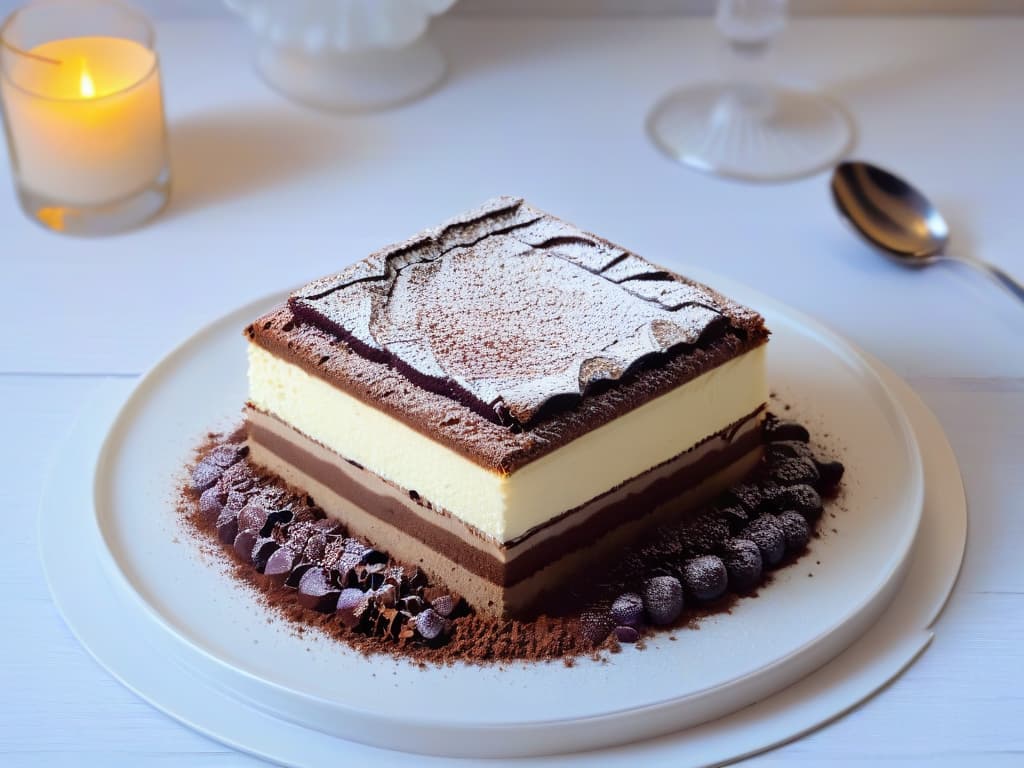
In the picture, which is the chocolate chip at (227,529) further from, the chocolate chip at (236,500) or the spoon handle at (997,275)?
the spoon handle at (997,275)

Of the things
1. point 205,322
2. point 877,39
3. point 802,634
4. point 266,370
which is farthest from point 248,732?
point 877,39

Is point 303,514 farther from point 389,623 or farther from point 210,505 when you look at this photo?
point 389,623

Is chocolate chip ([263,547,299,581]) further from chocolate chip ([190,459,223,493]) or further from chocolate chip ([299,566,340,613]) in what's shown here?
chocolate chip ([190,459,223,493])

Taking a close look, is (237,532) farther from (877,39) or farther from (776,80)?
(877,39)

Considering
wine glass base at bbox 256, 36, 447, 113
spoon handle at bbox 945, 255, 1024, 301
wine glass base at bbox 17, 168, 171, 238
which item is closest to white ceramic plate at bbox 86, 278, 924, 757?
spoon handle at bbox 945, 255, 1024, 301

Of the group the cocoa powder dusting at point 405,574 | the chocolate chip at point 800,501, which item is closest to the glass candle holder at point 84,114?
the cocoa powder dusting at point 405,574

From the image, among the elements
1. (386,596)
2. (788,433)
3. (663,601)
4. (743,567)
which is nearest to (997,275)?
(788,433)
